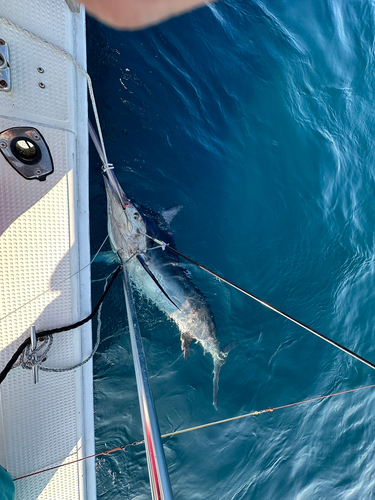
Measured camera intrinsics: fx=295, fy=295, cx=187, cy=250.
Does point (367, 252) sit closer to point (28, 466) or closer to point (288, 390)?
point (288, 390)

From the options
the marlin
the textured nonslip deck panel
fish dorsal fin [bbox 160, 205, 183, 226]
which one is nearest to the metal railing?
the textured nonslip deck panel

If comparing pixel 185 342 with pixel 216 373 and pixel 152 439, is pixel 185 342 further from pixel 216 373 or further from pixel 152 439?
pixel 152 439

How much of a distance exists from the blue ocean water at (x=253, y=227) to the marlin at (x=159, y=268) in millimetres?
230

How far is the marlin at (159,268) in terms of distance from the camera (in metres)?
→ 3.41

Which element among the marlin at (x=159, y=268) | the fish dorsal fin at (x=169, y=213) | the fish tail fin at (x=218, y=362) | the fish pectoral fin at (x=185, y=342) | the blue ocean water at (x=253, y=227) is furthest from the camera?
the fish tail fin at (x=218, y=362)

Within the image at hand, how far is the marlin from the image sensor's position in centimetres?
341

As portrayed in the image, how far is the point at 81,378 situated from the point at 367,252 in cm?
618

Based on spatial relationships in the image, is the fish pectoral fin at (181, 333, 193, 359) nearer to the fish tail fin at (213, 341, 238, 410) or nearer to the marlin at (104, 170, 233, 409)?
the marlin at (104, 170, 233, 409)

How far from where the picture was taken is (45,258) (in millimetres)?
2402

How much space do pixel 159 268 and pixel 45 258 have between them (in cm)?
151

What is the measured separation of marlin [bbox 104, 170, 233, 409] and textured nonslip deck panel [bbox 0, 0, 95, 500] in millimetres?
786

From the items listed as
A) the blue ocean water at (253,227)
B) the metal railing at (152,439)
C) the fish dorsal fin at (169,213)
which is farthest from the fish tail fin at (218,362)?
the metal railing at (152,439)

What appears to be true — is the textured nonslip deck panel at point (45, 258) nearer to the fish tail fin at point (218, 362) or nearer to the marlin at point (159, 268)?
the marlin at point (159, 268)

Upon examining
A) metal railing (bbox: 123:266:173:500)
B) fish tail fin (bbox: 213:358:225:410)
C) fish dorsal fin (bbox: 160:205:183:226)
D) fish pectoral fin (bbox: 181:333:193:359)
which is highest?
fish dorsal fin (bbox: 160:205:183:226)
